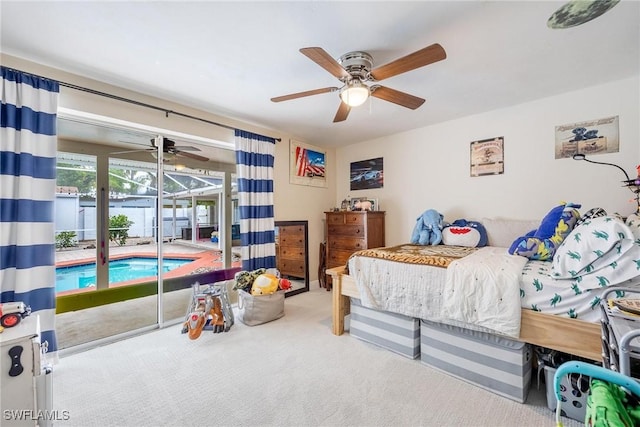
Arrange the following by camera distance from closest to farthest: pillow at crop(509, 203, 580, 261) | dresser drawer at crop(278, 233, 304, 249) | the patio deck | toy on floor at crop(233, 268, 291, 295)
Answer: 1. pillow at crop(509, 203, 580, 261)
2. the patio deck
3. toy on floor at crop(233, 268, 291, 295)
4. dresser drawer at crop(278, 233, 304, 249)

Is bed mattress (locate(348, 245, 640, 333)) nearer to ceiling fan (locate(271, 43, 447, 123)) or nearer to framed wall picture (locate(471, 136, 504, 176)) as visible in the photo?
ceiling fan (locate(271, 43, 447, 123))

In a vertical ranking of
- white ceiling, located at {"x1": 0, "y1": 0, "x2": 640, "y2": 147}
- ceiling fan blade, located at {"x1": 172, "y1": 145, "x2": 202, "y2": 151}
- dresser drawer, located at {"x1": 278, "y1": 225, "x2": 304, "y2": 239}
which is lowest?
dresser drawer, located at {"x1": 278, "y1": 225, "x2": 304, "y2": 239}

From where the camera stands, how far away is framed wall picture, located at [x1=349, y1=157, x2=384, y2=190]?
4367 mm

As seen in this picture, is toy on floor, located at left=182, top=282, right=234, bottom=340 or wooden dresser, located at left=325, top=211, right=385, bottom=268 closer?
toy on floor, located at left=182, top=282, right=234, bottom=340

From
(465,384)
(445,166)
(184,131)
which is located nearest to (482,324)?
(465,384)

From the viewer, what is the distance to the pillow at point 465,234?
10.1 ft

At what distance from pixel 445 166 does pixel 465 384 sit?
2661 mm

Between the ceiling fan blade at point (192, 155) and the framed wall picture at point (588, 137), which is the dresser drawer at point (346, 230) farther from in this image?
the framed wall picture at point (588, 137)

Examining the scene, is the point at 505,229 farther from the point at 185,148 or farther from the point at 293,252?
the point at 185,148

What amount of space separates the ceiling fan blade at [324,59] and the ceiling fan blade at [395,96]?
286mm

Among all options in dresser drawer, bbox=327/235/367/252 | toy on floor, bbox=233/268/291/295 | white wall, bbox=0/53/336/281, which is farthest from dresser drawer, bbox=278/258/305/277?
toy on floor, bbox=233/268/291/295

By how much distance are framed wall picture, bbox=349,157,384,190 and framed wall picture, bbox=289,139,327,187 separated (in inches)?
20.2

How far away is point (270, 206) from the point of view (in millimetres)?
3721

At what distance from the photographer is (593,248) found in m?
1.50
